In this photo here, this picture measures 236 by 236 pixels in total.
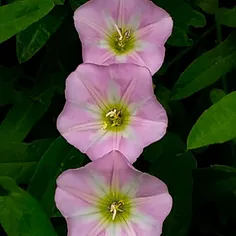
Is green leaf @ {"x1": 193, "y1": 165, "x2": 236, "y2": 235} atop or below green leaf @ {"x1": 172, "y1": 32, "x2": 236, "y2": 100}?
below

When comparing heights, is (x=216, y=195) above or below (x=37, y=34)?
below

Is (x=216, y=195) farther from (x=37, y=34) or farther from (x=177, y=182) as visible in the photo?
(x=37, y=34)

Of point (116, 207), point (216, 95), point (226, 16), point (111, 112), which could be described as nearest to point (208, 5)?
point (226, 16)

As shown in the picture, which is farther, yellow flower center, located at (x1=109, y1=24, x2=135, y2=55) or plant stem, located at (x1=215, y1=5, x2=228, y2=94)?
plant stem, located at (x1=215, y1=5, x2=228, y2=94)

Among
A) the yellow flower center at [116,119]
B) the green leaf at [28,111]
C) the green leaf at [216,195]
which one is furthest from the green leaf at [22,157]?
the green leaf at [216,195]

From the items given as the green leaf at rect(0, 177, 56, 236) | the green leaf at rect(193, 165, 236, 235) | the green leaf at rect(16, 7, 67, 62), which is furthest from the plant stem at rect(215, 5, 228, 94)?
the green leaf at rect(0, 177, 56, 236)

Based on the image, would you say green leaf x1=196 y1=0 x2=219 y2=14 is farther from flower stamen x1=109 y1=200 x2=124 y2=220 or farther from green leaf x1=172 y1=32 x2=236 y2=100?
flower stamen x1=109 y1=200 x2=124 y2=220

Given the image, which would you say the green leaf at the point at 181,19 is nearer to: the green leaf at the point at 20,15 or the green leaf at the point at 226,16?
the green leaf at the point at 226,16
